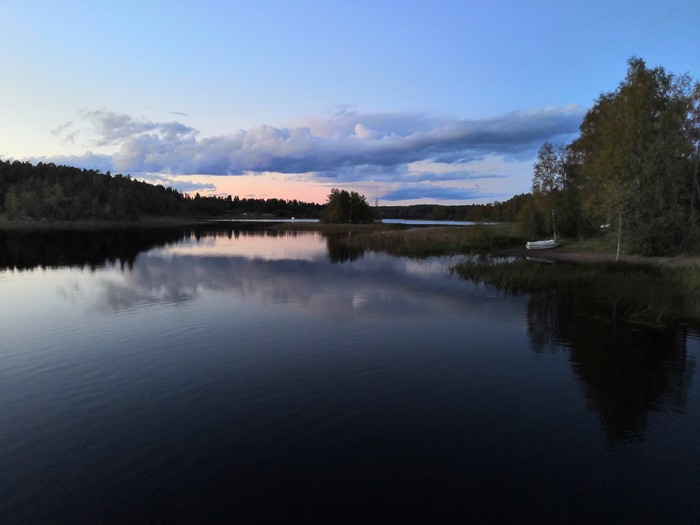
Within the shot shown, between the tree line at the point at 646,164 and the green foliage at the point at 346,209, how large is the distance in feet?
301

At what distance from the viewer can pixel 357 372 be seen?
13508mm

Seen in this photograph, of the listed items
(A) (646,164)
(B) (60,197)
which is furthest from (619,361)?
(B) (60,197)

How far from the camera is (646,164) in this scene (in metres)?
36.5

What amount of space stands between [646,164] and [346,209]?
10892 cm

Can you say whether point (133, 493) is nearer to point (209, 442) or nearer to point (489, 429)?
point (209, 442)

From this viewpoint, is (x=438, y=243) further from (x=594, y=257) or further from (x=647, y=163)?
(x=647, y=163)

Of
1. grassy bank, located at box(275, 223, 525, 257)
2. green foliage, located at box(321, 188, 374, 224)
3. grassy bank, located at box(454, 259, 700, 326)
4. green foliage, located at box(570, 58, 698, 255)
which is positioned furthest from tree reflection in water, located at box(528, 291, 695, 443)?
green foliage, located at box(321, 188, 374, 224)

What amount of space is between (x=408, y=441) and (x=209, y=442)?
4.20 meters

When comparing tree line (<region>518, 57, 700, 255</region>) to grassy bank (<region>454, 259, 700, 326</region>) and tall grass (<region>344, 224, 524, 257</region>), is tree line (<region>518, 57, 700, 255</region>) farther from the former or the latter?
tall grass (<region>344, 224, 524, 257</region>)

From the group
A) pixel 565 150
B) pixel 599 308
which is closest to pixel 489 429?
pixel 599 308

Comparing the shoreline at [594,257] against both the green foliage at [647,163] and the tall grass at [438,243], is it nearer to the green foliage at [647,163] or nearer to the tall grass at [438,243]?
the green foliage at [647,163]

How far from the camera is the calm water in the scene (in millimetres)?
7457

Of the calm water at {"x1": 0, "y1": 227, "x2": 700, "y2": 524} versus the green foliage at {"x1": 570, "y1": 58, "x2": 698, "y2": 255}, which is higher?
the green foliage at {"x1": 570, "y1": 58, "x2": 698, "y2": 255}

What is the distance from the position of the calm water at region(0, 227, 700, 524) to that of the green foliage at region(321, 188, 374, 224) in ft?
395
